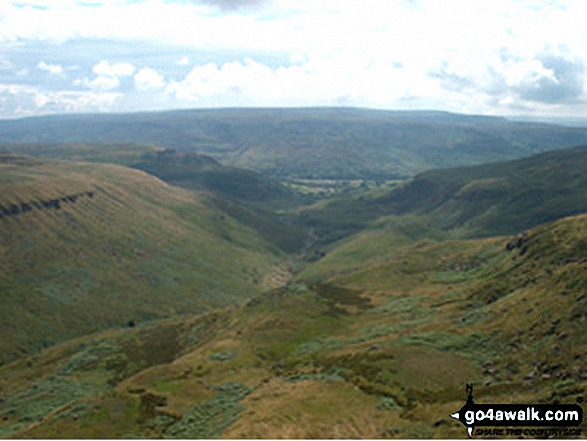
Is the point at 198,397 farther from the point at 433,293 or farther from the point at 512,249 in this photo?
the point at 512,249

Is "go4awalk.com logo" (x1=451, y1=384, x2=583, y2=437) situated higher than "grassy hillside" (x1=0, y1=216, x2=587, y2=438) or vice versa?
"go4awalk.com logo" (x1=451, y1=384, x2=583, y2=437)

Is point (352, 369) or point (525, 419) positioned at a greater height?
point (525, 419)

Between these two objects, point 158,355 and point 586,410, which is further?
point 158,355

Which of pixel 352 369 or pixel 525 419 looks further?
pixel 352 369

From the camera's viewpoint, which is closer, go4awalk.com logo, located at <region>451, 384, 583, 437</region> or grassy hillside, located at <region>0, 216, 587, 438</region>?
go4awalk.com logo, located at <region>451, 384, 583, 437</region>

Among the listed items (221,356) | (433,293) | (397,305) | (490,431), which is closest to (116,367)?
(221,356)
